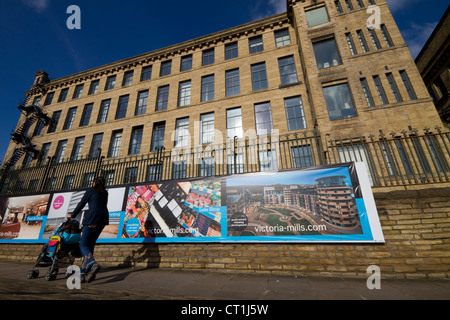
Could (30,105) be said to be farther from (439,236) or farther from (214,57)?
(439,236)

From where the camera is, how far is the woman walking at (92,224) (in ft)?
11.6

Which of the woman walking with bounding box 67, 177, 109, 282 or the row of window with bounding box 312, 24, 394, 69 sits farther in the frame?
the row of window with bounding box 312, 24, 394, 69

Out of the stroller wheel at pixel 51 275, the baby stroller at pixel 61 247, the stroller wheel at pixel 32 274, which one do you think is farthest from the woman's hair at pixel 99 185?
the stroller wheel at pixel 32 274

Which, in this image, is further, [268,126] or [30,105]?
[30,105]

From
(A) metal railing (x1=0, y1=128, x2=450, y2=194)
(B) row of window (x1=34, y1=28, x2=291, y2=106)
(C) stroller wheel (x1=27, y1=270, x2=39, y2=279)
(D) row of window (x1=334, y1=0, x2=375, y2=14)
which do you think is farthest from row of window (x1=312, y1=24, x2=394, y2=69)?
(C) stroller wheel (x1=27, y1=270, x2=39, y2=279)

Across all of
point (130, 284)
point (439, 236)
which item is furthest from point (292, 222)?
point (130, 284)

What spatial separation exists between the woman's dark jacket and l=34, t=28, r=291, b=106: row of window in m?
14.9

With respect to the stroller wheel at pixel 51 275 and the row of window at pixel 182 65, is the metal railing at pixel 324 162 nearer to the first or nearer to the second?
the stroller wheel at pixel 51 275

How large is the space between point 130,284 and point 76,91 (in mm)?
22946

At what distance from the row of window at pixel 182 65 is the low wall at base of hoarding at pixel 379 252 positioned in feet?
45.3

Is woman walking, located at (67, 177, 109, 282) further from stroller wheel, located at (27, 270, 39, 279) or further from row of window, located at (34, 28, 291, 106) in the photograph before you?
row of window, located at (34, 28, 291, 106)

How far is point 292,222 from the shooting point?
197 inches

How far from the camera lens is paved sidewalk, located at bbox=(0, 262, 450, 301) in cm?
272

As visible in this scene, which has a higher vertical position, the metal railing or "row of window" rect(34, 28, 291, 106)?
"row of window" rect(34, 28, 291, 106)
